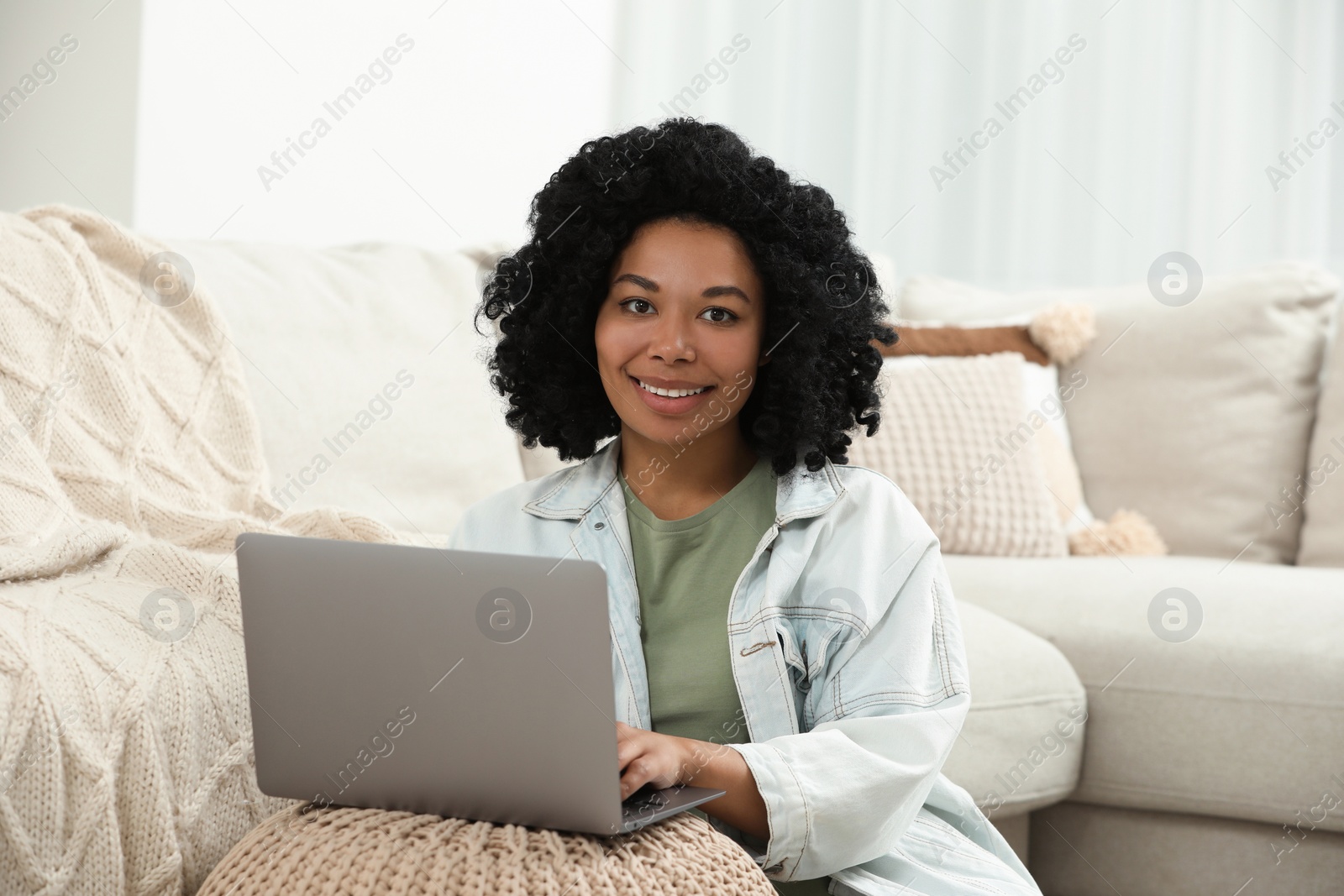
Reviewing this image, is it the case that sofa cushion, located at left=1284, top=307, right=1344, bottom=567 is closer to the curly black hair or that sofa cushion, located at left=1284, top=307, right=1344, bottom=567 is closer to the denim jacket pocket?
the curly black hair

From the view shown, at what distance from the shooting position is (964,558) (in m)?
1.82

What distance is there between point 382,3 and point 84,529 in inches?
63.9

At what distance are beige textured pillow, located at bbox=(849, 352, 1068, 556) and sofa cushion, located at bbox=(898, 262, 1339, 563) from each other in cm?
21

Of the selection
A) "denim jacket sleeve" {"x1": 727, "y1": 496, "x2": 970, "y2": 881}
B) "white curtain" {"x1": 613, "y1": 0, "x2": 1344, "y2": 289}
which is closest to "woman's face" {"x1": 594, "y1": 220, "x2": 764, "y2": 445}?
"denim jacket sleeve" {"x1": 727, "y1": 496, "x2": 970, "y2": 881}

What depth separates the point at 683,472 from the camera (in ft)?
3.69

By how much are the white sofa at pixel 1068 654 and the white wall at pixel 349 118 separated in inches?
21.4

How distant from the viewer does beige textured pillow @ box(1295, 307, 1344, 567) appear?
1895 mm

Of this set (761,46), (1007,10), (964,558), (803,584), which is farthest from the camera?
(761,46)

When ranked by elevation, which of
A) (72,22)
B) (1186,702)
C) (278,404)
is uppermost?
(72,22)

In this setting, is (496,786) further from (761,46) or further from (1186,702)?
(761,46)

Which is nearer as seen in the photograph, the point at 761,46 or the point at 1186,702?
the point at 1186,702

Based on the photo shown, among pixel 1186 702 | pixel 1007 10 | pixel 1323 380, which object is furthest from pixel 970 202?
pixel 1186 702

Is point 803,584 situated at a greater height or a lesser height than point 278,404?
lesser

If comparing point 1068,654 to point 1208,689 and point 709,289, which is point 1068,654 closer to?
point 1208,689
